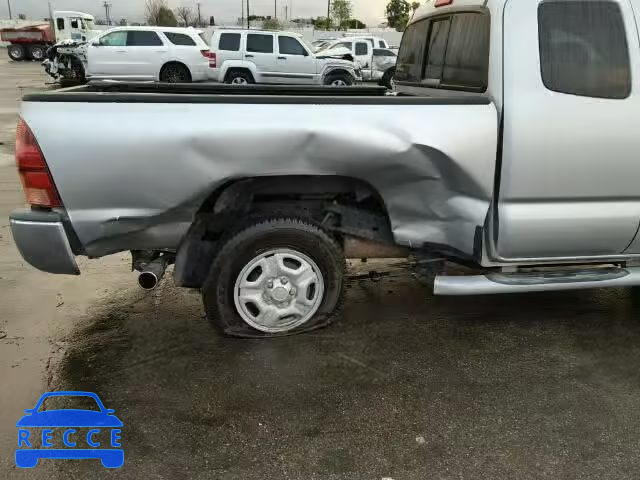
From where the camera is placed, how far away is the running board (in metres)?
3.56

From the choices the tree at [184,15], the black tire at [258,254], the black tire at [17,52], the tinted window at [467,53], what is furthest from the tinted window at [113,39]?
the tree at [184,15]

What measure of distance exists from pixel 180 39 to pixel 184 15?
8037 centimetres

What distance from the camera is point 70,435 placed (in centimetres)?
284

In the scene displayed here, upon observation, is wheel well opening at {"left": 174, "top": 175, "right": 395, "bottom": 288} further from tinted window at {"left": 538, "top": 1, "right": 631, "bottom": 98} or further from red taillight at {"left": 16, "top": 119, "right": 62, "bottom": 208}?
tinted window at {"left": 538, "top": 1, "right": 631, "bottom": 98}

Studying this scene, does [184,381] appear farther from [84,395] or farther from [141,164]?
[141,164]

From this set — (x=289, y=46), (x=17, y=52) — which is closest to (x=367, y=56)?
(x=289, y=46)

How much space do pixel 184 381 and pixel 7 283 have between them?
2.18 metres

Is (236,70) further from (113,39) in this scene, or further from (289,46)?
(113,39)

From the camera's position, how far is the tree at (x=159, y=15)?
6806cm

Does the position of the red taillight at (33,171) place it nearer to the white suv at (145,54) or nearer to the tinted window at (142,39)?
the white suv at (145,54)

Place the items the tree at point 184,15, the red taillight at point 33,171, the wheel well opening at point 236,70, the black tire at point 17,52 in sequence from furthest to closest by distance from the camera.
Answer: the tree at point 184,15 < the black tire at point 17,52 < the wheel well opening at point 236,70 < the red taillight at point 33,171

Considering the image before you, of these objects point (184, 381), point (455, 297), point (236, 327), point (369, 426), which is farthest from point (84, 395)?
point (455, 297)

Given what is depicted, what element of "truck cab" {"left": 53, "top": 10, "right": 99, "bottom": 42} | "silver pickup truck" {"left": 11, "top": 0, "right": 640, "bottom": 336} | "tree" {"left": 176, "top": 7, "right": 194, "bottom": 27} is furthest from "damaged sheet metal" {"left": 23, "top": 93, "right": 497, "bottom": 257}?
"tree" {"left": 176, "top": 7, "right": 194, "bottom": 27}

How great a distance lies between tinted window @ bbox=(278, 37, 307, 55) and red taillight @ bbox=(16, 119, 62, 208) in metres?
17.7
